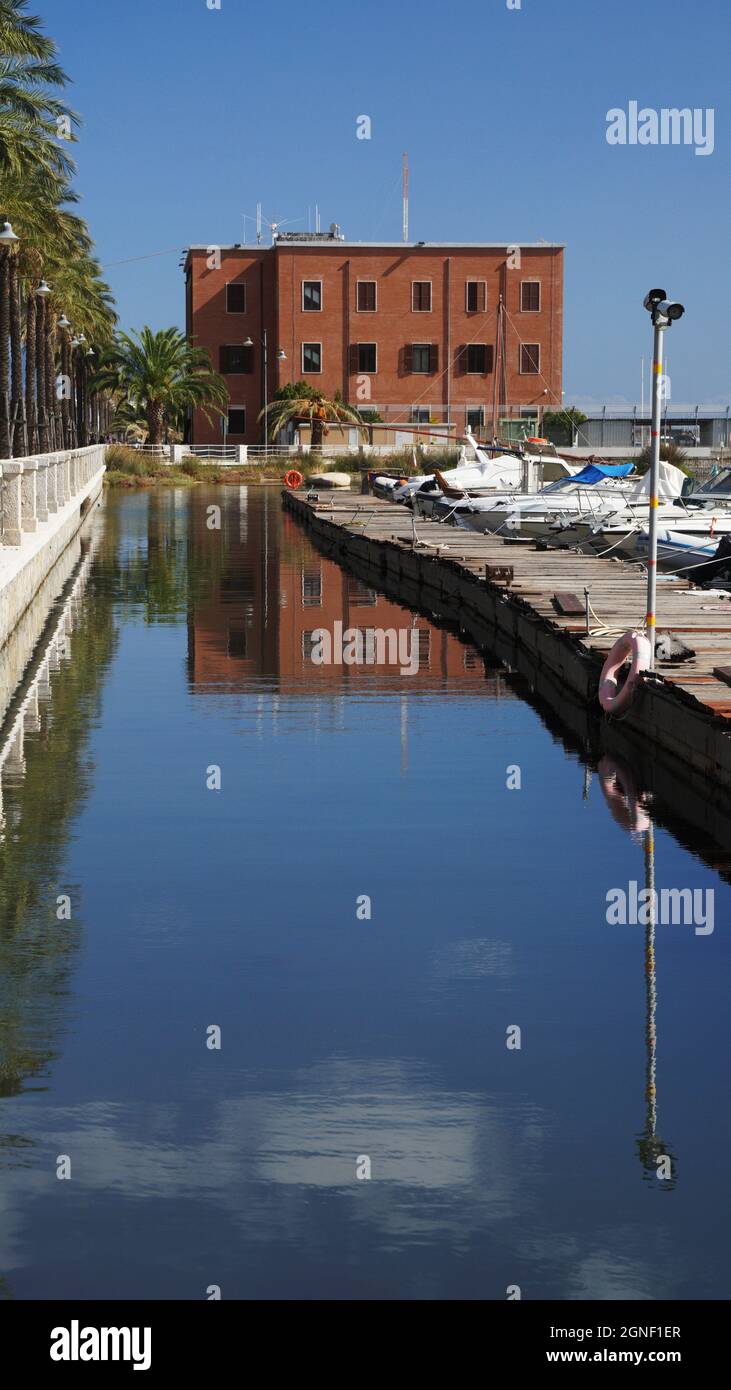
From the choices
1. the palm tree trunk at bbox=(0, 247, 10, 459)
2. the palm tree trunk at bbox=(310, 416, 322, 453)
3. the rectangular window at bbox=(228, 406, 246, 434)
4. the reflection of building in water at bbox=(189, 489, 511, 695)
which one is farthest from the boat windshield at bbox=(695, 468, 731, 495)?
the rectangular window at bbox=(228, 406, 246, 434)

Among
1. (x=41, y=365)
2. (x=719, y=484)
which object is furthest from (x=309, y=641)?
(x=41, y=365)

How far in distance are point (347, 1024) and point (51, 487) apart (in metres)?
27.7

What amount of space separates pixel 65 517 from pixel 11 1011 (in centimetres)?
2926

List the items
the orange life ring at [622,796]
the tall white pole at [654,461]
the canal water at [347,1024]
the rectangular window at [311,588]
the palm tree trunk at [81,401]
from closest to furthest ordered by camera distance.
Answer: the canal water at [347,1024] < the orange life ring at [622,796] < the tall white pole at [654,461] < the rectangular window at [311,588] < the palm tree trunk at [81,401]

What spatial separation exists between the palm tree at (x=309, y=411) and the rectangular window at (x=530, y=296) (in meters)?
11.0

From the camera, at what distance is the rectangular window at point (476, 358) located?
102m

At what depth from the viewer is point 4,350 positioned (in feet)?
189

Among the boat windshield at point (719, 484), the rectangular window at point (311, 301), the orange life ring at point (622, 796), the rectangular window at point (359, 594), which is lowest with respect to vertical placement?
the orange life ring at point (622, 796)

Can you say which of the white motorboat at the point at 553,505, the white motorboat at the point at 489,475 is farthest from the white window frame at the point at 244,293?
the white motorboat at the point at 553,505

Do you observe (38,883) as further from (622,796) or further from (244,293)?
(244,293)

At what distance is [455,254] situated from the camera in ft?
333

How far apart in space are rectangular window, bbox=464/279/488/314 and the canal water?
86.9 meters

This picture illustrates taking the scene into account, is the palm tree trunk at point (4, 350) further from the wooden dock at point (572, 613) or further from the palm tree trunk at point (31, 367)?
the wooden dock at point (572, 613)
